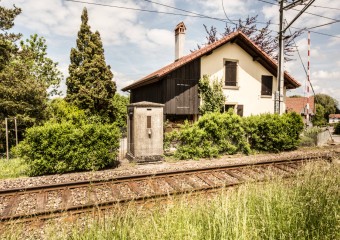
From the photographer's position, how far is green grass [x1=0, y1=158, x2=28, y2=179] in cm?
831

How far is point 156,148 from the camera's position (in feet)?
34.7

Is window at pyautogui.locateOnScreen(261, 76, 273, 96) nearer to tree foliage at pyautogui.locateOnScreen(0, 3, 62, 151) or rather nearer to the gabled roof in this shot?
the gabled roof

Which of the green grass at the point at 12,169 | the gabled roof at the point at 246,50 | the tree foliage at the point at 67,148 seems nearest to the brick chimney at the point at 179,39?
the gabled roof at the point at 246,50

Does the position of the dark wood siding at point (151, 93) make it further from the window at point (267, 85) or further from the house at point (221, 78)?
the window at point (267, 85)

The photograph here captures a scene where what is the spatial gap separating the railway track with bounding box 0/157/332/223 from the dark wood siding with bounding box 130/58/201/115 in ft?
25.2

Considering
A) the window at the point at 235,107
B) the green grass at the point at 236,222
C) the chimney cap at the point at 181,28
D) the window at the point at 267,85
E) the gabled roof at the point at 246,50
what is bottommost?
the green grass at the point at 236,222

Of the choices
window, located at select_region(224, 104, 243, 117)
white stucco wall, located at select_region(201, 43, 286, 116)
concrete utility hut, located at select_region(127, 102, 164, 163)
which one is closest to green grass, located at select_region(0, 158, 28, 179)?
concrete utility hut, located at select_region(127, 102, 164, 163)

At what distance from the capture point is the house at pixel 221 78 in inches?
597

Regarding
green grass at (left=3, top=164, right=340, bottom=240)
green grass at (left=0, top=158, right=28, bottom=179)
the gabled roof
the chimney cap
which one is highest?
the chimney cap

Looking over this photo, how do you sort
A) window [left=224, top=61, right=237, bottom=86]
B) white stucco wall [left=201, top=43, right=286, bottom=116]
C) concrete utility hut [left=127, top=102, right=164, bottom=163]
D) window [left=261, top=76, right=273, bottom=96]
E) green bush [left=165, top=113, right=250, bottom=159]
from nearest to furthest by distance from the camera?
concrete utility hut [left=127, top=102, right=164, bottom=163] < green bush [left=165, top=113, right=250, bottom=159] < white stucco wall [left=201, top=43, right=286, bottom=116] < window [left=224, top=61, right=237, bottom=86] < window [left=261, top=76, right=273, bottom=96]

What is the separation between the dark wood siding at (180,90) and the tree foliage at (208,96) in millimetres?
390

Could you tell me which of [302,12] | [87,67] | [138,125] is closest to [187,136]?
[138,125]

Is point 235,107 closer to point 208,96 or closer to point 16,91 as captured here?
point 208,96

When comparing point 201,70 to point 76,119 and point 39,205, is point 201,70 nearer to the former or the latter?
point 76,119
